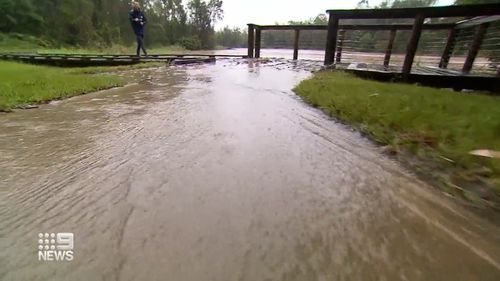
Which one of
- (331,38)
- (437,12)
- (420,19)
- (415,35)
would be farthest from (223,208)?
(331,38)

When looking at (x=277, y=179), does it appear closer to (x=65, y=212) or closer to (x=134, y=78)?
(x=65, y=212)

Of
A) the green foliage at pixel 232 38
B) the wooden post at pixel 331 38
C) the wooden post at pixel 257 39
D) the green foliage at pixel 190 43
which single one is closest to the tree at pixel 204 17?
the green foliage at pixel 190 43

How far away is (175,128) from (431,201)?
2.53 m

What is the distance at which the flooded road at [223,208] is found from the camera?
54.4 inches

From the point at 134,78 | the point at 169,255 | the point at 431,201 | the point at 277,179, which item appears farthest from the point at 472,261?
the point at 134,78

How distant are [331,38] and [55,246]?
8.29m

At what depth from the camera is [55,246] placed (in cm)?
147

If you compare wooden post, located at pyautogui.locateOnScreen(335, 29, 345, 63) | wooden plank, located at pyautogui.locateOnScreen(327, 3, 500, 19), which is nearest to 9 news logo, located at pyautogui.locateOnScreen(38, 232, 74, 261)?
wooden plank, located at pyautogui.locateOnScreen(327, 3, 500, 19)

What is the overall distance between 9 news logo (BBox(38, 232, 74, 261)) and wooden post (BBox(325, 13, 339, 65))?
8.07 m

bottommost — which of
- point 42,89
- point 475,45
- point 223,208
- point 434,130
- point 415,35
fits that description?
point 42,89

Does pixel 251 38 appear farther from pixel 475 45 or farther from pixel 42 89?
pixel 42 89

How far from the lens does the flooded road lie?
54.4 inches

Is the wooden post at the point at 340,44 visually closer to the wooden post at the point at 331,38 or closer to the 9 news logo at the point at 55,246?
the wooden post at the point at 331,38

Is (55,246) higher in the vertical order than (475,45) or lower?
lower
